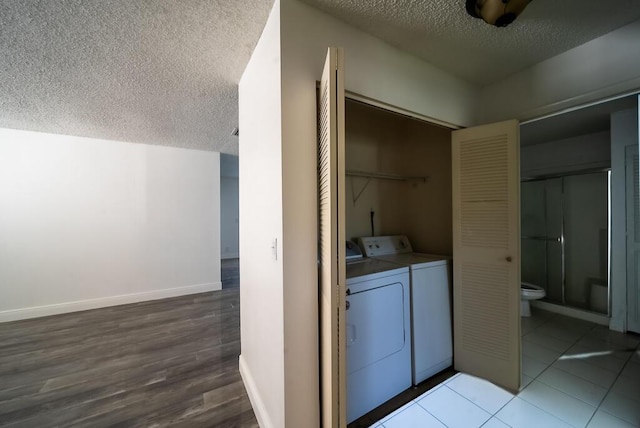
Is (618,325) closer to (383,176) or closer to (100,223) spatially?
(383,176)

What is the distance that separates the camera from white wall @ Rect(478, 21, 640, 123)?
1286 mm

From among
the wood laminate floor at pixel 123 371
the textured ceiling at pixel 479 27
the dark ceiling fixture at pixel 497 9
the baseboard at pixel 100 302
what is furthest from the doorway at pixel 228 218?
the dark ceiling fixture at pixel 497 9

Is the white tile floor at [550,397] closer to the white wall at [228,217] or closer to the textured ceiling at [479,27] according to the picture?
the textured ceiling at [479,27]

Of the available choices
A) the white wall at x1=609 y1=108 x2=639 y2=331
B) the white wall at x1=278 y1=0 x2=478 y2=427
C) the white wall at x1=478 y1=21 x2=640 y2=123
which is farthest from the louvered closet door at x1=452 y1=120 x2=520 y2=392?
the white wall at x1=609 y1=108 x2=639 y2=331

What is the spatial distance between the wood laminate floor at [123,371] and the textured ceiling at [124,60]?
2.35 m

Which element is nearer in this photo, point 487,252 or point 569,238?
point 487,252

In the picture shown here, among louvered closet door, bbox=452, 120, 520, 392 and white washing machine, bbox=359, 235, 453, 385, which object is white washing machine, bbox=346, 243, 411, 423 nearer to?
white washing machine, bbox=359, 235, 453, 385

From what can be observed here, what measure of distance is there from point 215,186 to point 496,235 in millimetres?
3942

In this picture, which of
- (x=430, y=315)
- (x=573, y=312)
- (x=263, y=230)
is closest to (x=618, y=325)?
(x=573, y=312)

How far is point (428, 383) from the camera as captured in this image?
1754 millimetres

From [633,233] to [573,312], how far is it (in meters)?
1.17

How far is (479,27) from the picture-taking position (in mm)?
1341

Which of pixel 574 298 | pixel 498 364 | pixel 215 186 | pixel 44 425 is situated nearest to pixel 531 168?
pixel 574 298

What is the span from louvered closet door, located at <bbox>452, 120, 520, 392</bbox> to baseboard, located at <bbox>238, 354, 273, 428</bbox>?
5.04 ft
